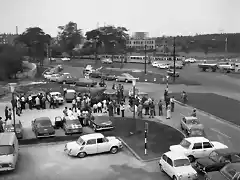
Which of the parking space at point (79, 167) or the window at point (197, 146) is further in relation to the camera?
the window at point (197, 146)

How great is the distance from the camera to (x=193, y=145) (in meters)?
19.6

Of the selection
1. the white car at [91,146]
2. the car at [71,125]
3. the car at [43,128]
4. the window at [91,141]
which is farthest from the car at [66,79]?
the window at [91,141]

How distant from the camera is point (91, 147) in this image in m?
20.5

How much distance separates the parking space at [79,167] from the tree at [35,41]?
7821cm

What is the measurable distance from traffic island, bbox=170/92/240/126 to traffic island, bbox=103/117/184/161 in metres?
6.34

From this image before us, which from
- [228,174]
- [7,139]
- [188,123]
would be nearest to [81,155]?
[7,139]

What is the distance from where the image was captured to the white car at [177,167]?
16.4 m

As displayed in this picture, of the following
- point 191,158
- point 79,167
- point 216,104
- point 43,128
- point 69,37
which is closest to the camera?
point 79,167

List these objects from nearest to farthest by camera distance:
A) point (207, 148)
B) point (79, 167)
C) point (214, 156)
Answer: point (214, 156) → point (79, 167) → point (207, 148)

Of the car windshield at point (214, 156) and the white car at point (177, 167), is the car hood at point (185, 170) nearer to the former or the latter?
the white car at point (177, 167)

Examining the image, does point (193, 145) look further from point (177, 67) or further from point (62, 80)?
point (177, 67)

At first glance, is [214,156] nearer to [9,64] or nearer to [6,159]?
[6,159]

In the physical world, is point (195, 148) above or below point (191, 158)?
above

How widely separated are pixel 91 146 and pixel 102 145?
69 cm
